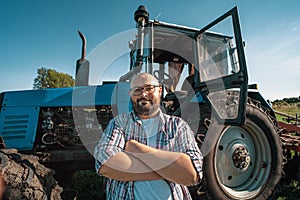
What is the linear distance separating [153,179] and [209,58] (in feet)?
7.60

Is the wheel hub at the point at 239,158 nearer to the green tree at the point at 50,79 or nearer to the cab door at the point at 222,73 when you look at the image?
the cab door at the point at 222,73

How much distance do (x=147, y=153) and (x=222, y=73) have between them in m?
2.39

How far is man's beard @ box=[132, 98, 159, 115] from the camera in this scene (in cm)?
141

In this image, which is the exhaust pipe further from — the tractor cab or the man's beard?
the man's beard

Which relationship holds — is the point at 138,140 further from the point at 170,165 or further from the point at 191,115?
the point at 191,115

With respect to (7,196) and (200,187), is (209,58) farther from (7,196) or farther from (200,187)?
(7,196)

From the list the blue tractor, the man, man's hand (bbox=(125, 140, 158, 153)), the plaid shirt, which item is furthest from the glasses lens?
the blue tractor

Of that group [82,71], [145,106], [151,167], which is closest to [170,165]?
[151,167]

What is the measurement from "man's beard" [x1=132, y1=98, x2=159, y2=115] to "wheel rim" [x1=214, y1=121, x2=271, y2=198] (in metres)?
1.34

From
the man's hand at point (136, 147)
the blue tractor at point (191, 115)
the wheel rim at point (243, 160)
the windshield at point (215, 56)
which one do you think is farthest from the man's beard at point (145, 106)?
the windshield at point (215, 56)

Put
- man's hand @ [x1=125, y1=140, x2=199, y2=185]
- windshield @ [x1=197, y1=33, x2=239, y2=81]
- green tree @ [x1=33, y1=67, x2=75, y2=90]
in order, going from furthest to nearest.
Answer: green tree @ [x1=33, y1=67, x2=75, y2=90], windshield @ [x1=197, y1=33, x2=239, y2=81], man's hand @ [x1=125, y1=140, x2=199, y2=185]

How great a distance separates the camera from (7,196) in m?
1.79

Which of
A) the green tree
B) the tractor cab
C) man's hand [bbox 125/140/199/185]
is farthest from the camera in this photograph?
the green tree

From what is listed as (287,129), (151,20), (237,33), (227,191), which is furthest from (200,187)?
(287,129)
